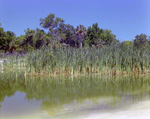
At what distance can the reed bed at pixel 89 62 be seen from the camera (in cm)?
881

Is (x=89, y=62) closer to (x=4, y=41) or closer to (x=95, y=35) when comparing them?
(x=95, y=35)

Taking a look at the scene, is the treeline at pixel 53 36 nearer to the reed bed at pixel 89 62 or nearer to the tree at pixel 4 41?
the tree at pixel 4 41

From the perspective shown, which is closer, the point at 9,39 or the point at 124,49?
the point at 124,49

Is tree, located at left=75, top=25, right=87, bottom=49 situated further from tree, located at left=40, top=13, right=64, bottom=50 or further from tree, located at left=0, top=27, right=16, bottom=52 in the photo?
tree, located at left=0, top=27, right=16, bottom=52

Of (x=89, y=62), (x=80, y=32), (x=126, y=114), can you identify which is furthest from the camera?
(x=80, y=32)

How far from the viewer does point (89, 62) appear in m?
9.13

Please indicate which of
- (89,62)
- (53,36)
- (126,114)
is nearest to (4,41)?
(53,36)

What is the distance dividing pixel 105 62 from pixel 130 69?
1.41m

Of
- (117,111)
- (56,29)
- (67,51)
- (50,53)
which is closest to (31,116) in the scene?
(117,111)

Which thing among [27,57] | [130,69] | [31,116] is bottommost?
[31,116]

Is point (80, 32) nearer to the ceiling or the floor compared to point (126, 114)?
nearer to the ceiling

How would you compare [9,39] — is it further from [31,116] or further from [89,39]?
[31,116]

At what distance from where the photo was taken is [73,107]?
3762 mm

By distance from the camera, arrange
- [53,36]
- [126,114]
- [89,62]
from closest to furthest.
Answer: [126,114] → [89,62] → [53,36]
